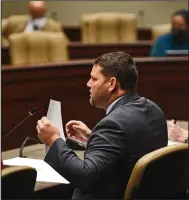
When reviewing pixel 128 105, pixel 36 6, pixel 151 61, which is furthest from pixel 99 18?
pixel 128 105

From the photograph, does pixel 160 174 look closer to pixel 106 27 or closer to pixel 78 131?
pixel 78 131

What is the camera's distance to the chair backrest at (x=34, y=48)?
519 centimetres

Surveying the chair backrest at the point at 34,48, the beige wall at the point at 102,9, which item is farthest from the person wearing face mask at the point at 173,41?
the beige wall at the point at 102,9

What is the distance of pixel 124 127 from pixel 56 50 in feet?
10.9

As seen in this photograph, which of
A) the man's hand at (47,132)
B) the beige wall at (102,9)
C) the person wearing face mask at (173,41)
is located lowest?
the man's hand at (47,132)

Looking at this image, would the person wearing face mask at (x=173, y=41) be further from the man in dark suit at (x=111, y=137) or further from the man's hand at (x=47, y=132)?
the man's hand at (x=47, y=132)

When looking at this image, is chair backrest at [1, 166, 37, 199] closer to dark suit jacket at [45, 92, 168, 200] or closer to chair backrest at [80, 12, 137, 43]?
dark suit jacket at [45, 92, 168, 200]

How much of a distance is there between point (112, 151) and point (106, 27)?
499 centimetres

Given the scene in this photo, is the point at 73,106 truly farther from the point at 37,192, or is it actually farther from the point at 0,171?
the point at 0,171

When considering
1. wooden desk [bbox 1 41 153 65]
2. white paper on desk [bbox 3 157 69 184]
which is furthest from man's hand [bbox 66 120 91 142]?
wooden desk [bbox 1 41 153 65]

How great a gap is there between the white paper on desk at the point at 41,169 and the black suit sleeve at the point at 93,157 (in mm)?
246

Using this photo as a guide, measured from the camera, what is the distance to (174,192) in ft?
6.99

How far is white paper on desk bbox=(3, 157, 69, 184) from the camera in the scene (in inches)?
87.0

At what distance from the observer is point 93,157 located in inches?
75.1
